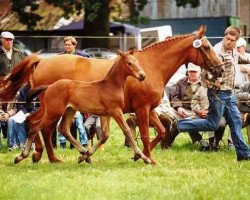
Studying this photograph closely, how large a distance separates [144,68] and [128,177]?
218cm

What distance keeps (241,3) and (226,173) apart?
91.2 feet

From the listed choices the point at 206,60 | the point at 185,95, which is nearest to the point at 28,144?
the point at 206,60

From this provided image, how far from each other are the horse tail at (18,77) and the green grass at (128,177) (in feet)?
3.44

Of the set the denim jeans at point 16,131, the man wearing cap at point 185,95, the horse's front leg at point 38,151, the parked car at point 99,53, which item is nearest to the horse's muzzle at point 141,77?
the horse's front leg at point 38,151

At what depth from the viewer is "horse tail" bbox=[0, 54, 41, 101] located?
497 inches

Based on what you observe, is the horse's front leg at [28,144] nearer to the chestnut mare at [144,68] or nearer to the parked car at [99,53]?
the chestnut mare at [144,68]

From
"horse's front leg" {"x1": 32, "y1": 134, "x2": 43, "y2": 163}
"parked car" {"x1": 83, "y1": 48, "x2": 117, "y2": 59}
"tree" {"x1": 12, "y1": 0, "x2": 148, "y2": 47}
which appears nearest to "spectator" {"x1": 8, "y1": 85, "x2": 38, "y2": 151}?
"horse's front leg" {"x1": 32, "y1": 134, "x2": 43, "y2": 163}

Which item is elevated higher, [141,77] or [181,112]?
[141,77]

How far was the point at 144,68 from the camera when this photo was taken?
12.1 m

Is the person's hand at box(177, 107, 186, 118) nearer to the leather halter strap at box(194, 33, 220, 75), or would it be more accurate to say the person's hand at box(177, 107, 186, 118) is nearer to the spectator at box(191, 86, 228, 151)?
the spectator at box(191, 86, 228, 151)

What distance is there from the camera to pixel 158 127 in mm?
12375

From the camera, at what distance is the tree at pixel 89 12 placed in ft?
98.3

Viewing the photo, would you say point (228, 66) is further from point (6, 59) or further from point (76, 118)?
point (6, 59)

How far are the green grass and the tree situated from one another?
16.8 meters
